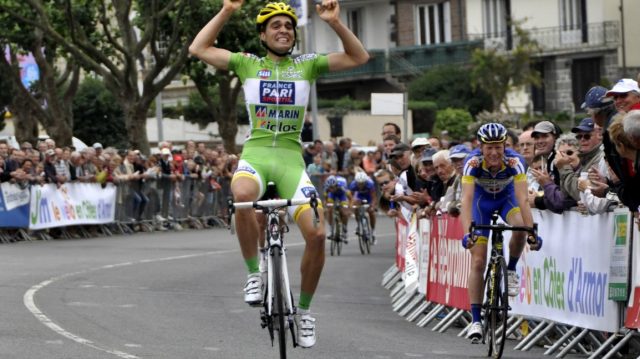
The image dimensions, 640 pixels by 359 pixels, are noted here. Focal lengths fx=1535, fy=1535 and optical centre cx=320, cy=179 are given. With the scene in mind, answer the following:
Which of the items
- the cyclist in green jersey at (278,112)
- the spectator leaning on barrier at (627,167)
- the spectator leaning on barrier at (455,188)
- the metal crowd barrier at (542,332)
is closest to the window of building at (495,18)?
the metal crowd barrier at (542,332)

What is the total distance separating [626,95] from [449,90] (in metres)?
54.1

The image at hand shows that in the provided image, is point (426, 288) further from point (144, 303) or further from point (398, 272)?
point (398, 272)

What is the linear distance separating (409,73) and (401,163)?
5035 cm

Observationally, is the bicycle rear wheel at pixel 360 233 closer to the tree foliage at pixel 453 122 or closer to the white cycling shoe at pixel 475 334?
the white cycling shoe at pixel 475 334

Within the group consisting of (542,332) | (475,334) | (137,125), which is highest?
(137,125)

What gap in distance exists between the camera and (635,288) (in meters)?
11.4

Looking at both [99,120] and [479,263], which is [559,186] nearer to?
[479,263]

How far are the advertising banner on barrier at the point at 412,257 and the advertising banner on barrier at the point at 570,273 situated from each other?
2.98 meters

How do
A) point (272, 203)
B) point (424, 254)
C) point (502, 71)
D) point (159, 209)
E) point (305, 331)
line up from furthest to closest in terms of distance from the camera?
1. point (502, 71)
2. point (159, 209)
3. point (424, 254)
4. point (305, 331)
5. point (272, 203)

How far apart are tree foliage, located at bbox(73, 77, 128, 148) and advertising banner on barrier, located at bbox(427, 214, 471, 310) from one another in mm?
44000

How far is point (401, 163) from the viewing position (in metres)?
19.9

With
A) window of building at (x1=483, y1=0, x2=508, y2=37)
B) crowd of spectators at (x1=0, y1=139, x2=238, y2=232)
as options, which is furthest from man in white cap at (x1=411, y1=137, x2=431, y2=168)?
window of building at (x1=483, y1=0, x2=508, y2=37)

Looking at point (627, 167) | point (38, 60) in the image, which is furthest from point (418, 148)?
point (38, 60)

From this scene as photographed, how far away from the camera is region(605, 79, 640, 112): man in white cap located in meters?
11.7
